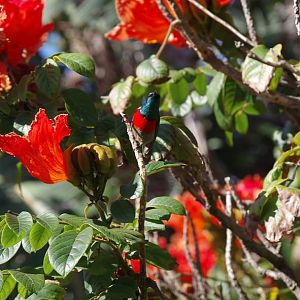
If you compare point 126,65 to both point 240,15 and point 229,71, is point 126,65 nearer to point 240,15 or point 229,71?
point 240,15

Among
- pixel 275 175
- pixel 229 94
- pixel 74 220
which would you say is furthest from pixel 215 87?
pixel 74 220

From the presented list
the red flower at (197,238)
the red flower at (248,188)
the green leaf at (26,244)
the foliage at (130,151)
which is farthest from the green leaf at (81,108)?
the red flower at (248,188)

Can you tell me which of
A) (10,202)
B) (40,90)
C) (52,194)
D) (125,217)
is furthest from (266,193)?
(52,194)

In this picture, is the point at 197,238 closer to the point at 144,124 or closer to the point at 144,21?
the point at 144,21

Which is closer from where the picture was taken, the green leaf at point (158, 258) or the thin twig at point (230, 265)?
the green leaf at point (158, 258)

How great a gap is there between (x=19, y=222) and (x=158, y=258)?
0.19m

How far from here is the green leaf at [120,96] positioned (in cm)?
126

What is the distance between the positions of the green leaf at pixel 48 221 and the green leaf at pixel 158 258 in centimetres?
14

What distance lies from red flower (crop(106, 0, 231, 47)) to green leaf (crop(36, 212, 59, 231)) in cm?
49

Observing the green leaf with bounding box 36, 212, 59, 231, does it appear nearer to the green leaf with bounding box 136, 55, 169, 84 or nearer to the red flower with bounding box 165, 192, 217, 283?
the green leaf with bounding box 136, 55, 169, 84

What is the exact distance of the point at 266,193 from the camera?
3.64 ft

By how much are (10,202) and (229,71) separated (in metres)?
1.84

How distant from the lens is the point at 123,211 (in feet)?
3.28

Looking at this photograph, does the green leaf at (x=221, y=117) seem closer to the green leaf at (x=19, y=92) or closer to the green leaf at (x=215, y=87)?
the green leaf at (x=215, y=87)
